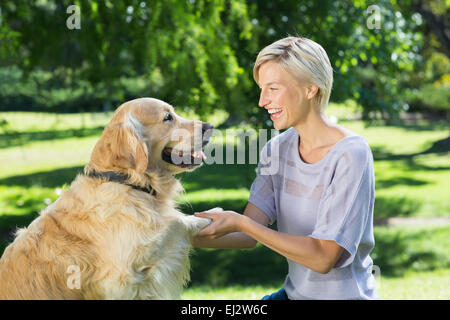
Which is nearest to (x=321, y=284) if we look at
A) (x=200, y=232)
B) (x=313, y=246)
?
(x=313, y=246)

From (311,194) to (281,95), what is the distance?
0.53m

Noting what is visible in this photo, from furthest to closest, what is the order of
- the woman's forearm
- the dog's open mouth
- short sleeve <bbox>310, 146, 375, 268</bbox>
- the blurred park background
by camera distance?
1. the blurred park background
2. the dog's open mouth
3. the woman's forearm
4. short sleeve <bbox>310, 146, 375, 268</bbox>

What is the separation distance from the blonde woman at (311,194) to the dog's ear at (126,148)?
1.45 ft

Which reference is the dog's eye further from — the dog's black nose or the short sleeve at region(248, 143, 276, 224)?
the short sleeve at region(248, 143, 276, 224)

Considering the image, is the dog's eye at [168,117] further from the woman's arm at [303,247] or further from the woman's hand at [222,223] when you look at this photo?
the woman's arm at [303,247]

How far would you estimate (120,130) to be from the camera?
290 centimetres

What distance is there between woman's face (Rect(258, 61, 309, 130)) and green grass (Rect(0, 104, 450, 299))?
83cm

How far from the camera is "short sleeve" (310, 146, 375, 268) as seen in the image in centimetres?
256

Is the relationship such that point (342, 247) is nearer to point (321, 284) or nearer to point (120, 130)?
point (321, 284)

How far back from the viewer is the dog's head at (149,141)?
289 cm

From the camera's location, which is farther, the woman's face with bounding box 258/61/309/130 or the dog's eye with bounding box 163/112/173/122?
the dog's eye with bounding box 163/112/173/122

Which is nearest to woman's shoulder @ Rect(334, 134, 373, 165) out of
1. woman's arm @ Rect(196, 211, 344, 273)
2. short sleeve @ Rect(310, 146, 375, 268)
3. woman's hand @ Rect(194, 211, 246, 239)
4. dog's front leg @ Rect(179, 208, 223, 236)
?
short sleeve @ Rect(310, 146, 375, 268)

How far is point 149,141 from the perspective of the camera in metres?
3.12

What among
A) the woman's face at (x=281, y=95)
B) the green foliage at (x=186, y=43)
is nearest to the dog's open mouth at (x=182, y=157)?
the woman's face at (x=281, y=95)
